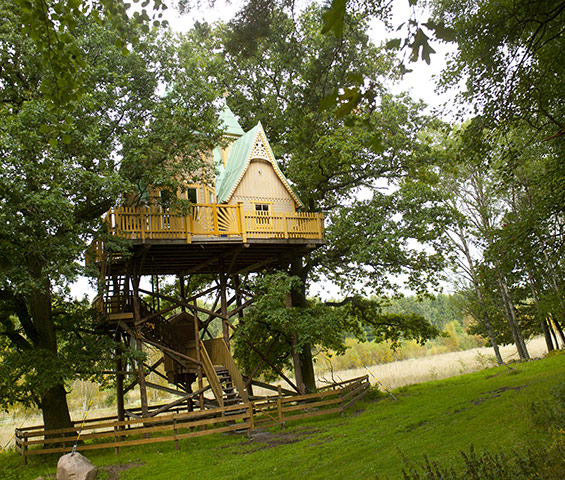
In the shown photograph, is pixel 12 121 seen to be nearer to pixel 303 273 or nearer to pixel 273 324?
pixel 273 324

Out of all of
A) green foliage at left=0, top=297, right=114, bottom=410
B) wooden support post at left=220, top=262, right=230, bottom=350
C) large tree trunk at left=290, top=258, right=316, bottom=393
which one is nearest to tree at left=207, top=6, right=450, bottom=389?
large tree trunk at left=290, top=258, right=316, bottom=393

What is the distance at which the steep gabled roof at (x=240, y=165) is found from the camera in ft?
67.2

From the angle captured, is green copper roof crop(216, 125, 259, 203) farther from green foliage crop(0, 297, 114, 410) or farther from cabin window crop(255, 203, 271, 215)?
green foliage crop(0, 297, 114, 410)

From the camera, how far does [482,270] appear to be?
14977 mm

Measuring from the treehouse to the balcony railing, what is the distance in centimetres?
4

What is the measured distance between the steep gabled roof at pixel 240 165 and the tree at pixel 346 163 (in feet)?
3.63

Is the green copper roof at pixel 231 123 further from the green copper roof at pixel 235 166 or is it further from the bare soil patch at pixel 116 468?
the bare soil patch at pixel 116 468

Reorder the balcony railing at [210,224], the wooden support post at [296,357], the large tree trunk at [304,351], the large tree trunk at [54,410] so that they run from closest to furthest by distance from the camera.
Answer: the balcony railing at [210,224], the large tree trunk at [54,410], the wooden support post at [296,357], the large tree trunk at [304,351]

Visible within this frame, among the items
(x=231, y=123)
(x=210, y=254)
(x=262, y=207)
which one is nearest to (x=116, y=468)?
(x=210, y=254)

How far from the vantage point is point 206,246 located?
1928 centimetres

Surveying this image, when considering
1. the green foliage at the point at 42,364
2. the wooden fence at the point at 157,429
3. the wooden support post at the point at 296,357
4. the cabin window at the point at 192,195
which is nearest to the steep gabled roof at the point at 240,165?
the cabin window at the point at 192,195

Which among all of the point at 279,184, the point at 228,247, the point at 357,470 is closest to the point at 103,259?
the point at 228,247

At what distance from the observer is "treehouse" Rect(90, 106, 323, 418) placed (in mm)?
17703

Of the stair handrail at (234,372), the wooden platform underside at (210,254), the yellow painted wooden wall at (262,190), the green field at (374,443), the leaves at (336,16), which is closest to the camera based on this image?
the leaves at (336,16)
